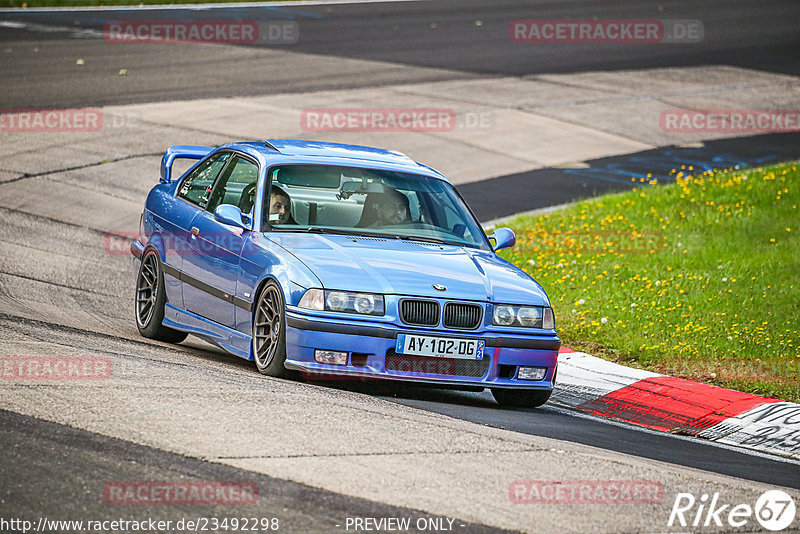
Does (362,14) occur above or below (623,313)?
above

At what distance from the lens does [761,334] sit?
10547mm

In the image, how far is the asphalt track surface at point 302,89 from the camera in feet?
17.6

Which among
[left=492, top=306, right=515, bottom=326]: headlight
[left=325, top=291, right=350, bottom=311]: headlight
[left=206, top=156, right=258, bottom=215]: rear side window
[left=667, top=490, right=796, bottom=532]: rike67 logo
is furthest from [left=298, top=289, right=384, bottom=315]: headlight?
[left=667, top=490, right=796, bottom=532]: rike67 logo

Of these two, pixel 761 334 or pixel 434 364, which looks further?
pixel 761 334

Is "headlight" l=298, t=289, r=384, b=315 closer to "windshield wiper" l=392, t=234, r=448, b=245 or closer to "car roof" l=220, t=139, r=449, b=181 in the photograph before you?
"windshield wiper" l=392, t=234, r=448, b=245

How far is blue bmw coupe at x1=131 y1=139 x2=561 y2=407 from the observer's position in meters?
7.72

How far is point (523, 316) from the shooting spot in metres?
8.10

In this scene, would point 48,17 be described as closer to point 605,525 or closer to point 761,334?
point 761,334

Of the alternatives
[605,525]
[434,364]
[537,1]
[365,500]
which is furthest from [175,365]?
[537,1]

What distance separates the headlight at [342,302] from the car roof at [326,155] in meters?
1.68

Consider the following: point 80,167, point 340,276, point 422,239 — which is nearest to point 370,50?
point 80,167

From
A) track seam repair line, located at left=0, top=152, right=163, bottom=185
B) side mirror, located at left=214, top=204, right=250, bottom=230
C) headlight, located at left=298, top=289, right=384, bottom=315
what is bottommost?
track seam repair line, located at left=0, top=152, right=163, bottom=185

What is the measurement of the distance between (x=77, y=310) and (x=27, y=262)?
1763mm

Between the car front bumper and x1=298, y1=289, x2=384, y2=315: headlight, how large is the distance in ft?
0.23
